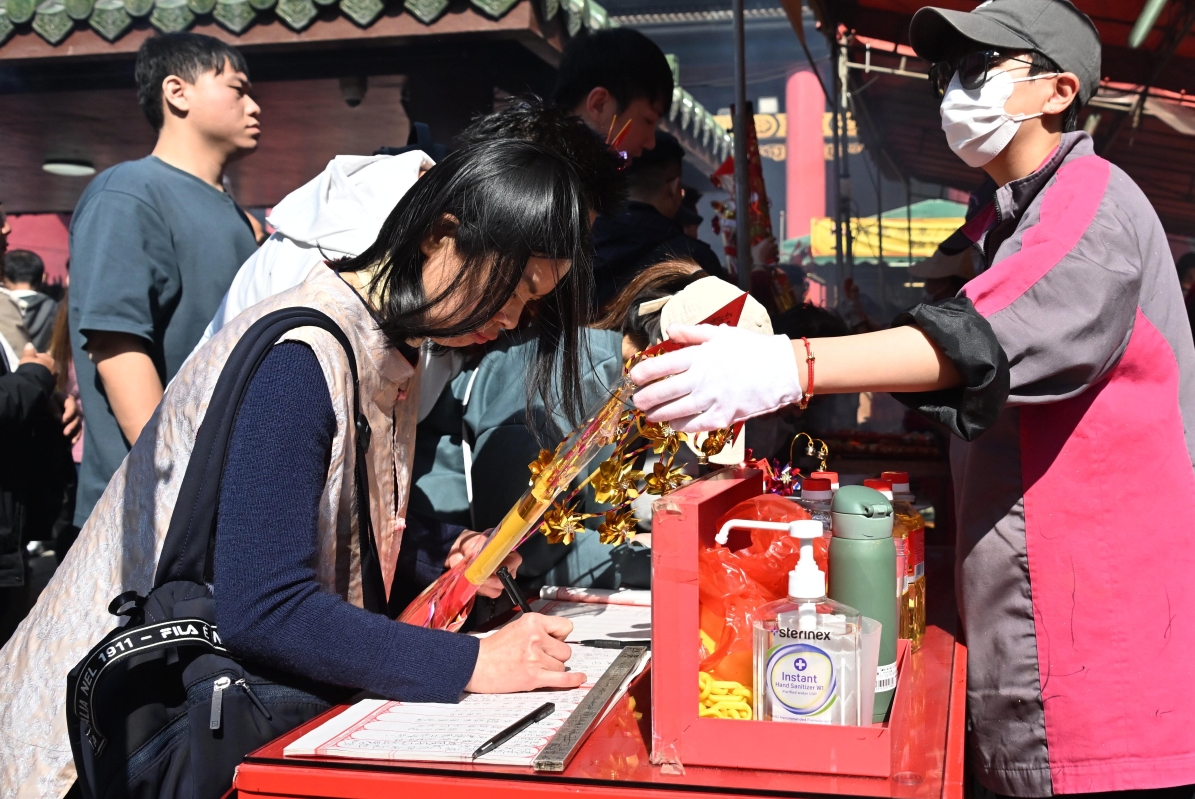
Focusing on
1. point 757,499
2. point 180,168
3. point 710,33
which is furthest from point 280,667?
point 710,33

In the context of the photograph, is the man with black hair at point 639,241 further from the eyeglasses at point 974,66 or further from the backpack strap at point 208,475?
the backpack strap at point 208,475

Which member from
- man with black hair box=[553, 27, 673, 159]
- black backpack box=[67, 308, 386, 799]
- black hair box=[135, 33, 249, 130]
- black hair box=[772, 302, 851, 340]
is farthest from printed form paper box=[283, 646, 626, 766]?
black hair box=[772, 302, 851, 340]

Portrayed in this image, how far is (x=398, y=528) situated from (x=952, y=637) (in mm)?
959

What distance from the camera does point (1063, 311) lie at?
1.23m

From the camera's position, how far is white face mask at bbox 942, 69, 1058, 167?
1490 millimetres

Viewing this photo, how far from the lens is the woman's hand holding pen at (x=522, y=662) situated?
1388 mm

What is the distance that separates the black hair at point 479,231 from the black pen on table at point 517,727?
1.87ft

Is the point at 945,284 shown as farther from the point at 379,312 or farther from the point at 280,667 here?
the point at 280,667

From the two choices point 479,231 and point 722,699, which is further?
point 479,231

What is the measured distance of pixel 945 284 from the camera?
363 cm

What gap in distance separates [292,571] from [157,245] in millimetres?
1473

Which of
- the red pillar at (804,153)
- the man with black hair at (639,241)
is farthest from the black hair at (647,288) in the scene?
the red pillar at (804,153)

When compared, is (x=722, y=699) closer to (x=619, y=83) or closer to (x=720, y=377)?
(x=720, y=377)

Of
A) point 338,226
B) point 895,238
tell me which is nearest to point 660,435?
point 338,226
